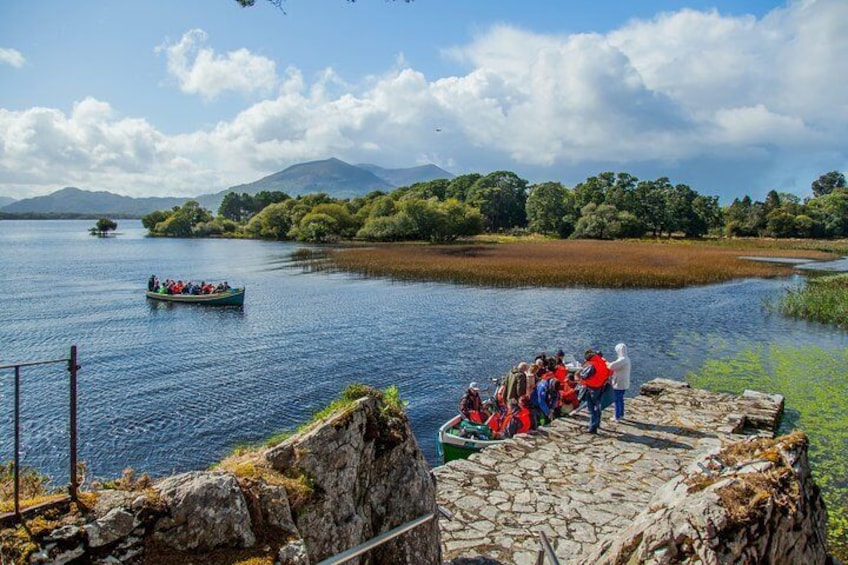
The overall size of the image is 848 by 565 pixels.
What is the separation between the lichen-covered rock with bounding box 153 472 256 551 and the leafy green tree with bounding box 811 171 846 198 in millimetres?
206722

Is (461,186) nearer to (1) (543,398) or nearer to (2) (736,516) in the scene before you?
(1) (543,398)

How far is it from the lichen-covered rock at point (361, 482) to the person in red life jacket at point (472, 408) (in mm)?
9368

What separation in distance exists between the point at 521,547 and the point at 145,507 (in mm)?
6101

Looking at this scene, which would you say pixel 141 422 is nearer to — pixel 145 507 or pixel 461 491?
pixel 461 491

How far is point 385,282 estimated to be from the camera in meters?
55.6

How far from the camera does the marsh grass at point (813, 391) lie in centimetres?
1296

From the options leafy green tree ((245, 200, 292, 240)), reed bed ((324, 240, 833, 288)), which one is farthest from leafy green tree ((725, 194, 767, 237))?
leafy green tree ((245, 200, 292, 240))

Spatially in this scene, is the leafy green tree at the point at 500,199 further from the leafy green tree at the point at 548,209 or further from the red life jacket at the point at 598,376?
the red life jacket at the point at 598,376

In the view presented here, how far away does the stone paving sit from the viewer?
927 cm

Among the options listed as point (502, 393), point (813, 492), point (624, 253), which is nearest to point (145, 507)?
point (813, 492)

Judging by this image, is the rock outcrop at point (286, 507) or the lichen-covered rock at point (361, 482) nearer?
the rock outcrop at point (286, 507)

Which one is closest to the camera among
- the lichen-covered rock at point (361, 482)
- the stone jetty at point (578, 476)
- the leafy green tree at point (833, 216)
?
the lichen-covered rock at point (361, 482)

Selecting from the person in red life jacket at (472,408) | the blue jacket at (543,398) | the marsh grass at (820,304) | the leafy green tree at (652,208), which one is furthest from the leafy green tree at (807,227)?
the person in red life jacket at (472,408)

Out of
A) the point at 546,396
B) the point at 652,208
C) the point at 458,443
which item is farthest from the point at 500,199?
the point at 458,443
